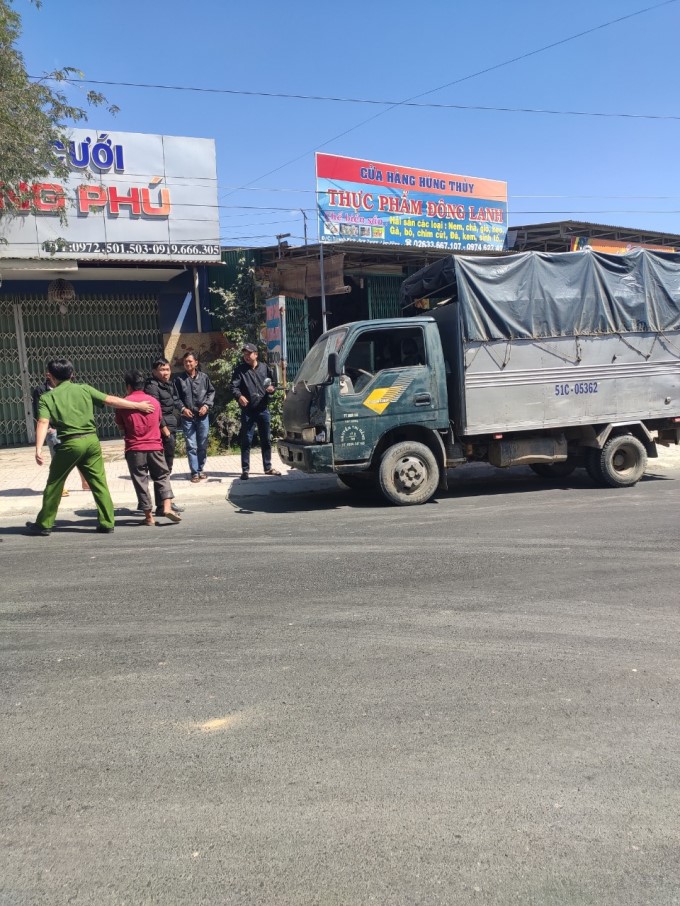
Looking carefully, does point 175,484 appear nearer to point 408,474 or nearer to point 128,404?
point 128,404

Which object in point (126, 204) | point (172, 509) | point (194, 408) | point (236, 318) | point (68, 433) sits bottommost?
point (172, 509)

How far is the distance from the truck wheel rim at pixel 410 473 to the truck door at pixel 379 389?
0.43 metres

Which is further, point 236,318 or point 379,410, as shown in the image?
point 236,318

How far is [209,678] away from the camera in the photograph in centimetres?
411

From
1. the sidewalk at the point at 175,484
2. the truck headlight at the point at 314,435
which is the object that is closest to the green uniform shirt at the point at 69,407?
the sidewalk at the point at 175,484

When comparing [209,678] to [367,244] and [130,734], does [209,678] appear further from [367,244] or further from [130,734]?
[367,244]

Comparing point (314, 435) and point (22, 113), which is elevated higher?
point (22, 113)

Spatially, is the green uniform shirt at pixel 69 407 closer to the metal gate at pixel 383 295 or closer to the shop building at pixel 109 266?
the shop building at pixel 109 266

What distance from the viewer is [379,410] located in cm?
892

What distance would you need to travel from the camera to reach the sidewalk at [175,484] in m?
9.59

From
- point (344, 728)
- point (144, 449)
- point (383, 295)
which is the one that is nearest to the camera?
point (344, 728)

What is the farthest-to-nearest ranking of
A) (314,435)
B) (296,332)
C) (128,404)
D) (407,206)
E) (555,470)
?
1. (407,206)
2. (296,332)
3. (555,470)
4. (314,435)
5. (128,404)

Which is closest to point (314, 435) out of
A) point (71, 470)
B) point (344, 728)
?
point (71, 470)

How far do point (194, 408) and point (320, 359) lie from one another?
7.23 ft
